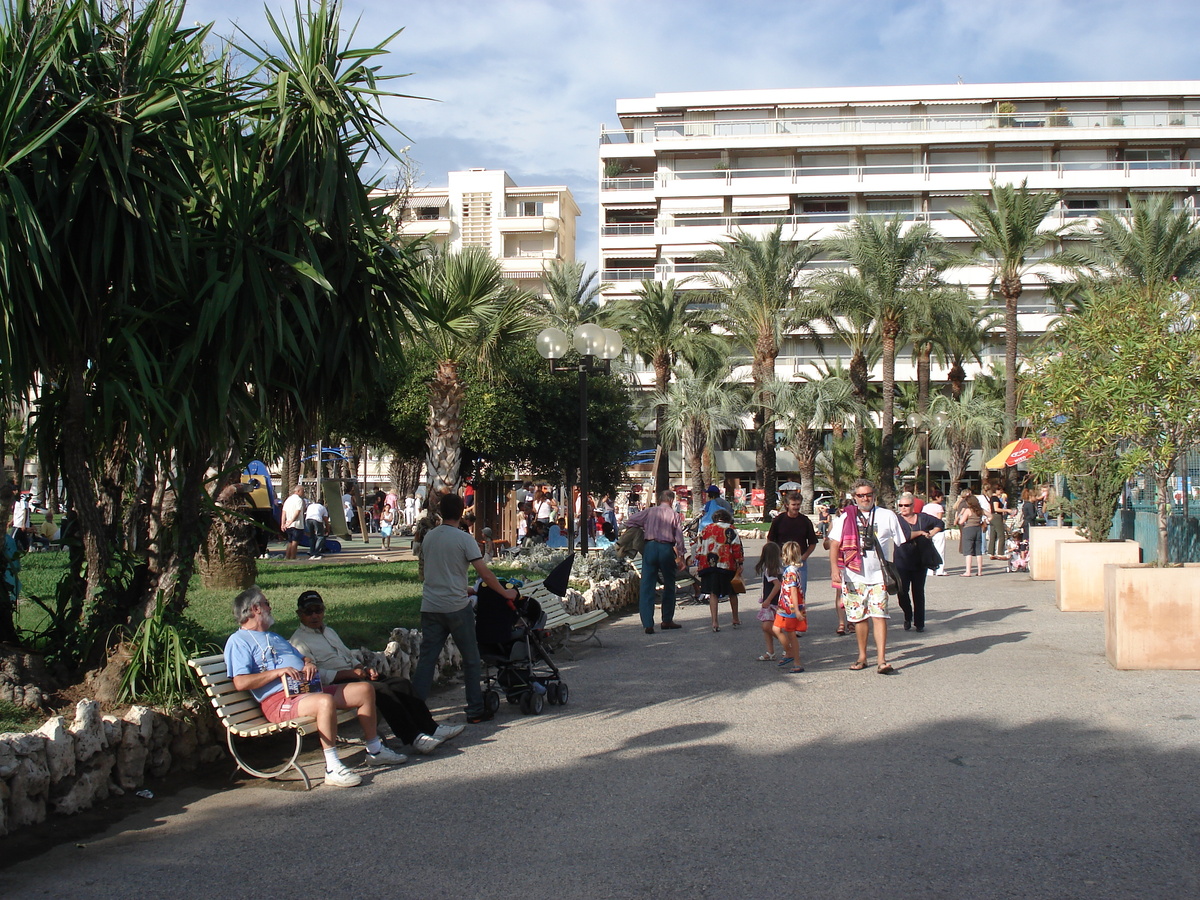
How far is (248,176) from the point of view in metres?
6.69

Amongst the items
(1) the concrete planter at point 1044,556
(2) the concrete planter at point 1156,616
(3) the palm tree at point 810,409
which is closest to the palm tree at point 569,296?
(3) the palm tree at point 810,409

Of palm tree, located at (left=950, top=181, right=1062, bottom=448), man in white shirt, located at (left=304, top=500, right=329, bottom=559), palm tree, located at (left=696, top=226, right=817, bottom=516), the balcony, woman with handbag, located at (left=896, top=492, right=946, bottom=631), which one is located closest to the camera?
woman with handbag, located at (left=896, top=492, right=946, bottom=631)

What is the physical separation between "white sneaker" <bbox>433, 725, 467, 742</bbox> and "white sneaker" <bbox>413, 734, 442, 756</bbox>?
4.9 inches

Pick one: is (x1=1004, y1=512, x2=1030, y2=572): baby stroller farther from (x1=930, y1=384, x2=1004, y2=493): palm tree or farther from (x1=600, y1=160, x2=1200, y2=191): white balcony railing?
(x1=600, y1=160, x2=1200, y2=191): white balcony railing

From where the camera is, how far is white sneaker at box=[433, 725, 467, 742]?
6957mm

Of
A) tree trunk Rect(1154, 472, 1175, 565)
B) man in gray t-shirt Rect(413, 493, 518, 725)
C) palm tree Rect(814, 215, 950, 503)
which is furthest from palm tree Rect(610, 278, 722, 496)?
man in gray t-shirt Rect(413, 493, 518, 725)

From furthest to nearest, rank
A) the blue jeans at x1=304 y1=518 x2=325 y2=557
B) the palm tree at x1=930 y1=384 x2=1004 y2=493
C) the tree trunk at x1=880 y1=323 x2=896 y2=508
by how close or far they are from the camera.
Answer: the palm tree at x1=930 y1=384 x2=1004 y2=493 → the tree trunk at x1=880 y1=323 x2=896 y2=508 → the blue jeans at x1=304 y1=518 x2=325 y2=557

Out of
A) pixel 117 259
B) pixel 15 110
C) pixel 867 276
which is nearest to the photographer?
pixel 15 110

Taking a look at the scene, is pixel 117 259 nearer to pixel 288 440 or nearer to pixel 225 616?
pixel 288 440

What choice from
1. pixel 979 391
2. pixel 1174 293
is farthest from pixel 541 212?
pixel 1174 293

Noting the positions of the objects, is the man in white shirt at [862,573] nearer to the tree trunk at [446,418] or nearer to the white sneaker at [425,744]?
the white sneaker at [425,744]

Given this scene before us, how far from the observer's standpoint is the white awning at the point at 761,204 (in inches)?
2295

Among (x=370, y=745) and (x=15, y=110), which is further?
(x=370, y=745)

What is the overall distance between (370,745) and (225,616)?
14.3 ft
